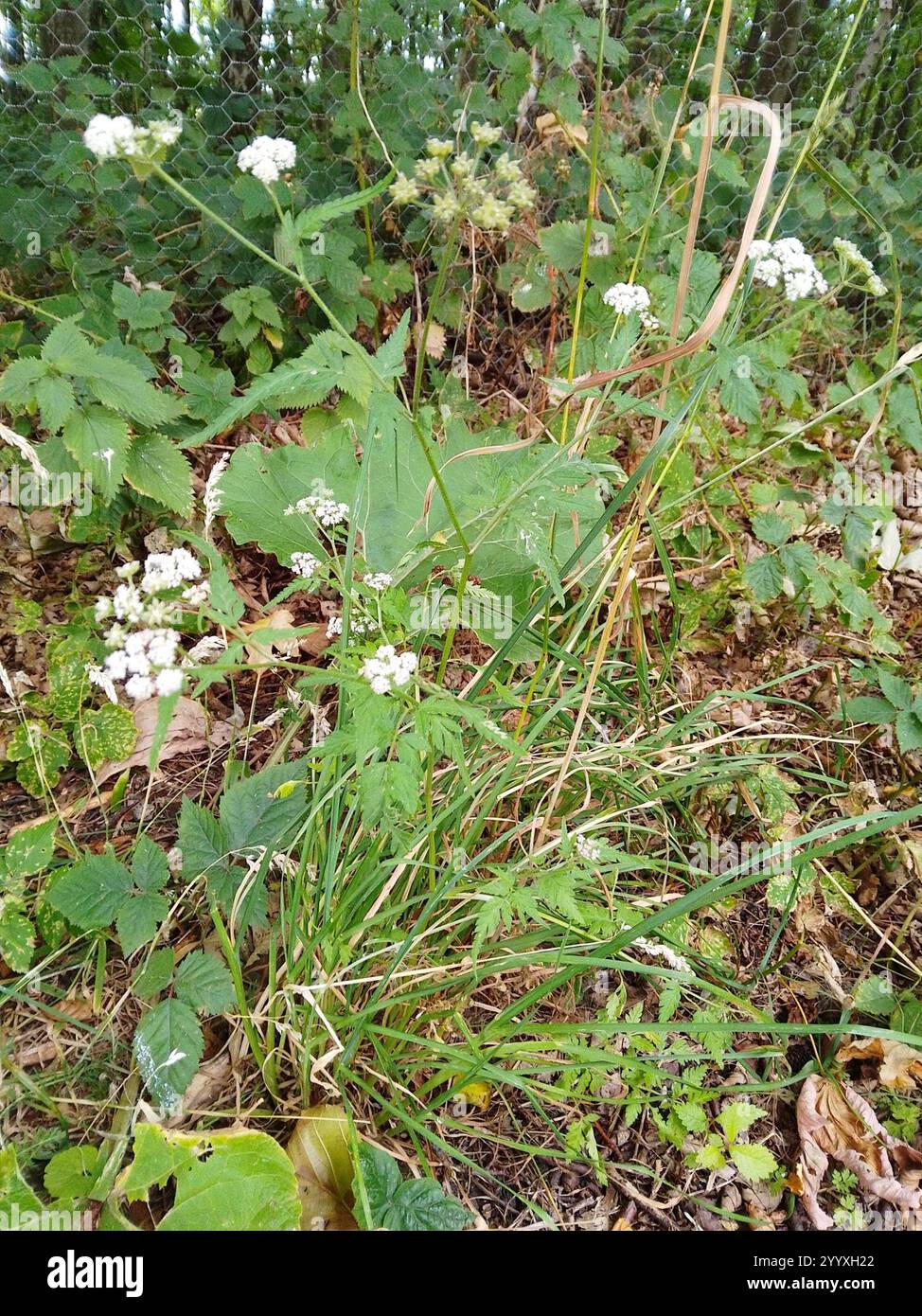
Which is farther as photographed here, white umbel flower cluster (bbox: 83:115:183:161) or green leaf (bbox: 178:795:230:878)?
green leaf (bbox: 178:795:230:878)

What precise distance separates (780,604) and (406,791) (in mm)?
1518

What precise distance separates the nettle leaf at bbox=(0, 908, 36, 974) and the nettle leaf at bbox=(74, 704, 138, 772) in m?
0.40

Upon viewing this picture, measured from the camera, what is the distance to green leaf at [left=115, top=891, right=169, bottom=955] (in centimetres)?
136

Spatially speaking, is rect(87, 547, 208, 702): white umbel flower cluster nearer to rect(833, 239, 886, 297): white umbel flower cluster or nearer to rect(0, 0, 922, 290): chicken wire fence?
rect(833, 239, 886, 297): white umbel flower cluster

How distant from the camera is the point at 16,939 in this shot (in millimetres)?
1395

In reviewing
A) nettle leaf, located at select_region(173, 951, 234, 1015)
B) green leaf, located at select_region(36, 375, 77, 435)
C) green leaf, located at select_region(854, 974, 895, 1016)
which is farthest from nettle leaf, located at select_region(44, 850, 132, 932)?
green leaf, located at select_region(854, 974, 895, 1016)

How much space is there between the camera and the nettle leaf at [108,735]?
1.74m

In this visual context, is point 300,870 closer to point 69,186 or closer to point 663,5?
point 69,186

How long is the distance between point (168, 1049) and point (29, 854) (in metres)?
0.43

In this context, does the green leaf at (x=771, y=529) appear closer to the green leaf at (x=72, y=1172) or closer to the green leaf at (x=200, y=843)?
the green leaf at (x=200, y=843)

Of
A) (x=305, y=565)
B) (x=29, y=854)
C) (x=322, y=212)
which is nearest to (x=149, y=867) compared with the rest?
(x=29, y=854)

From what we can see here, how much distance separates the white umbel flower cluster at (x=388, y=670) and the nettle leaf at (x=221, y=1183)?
0.74m
